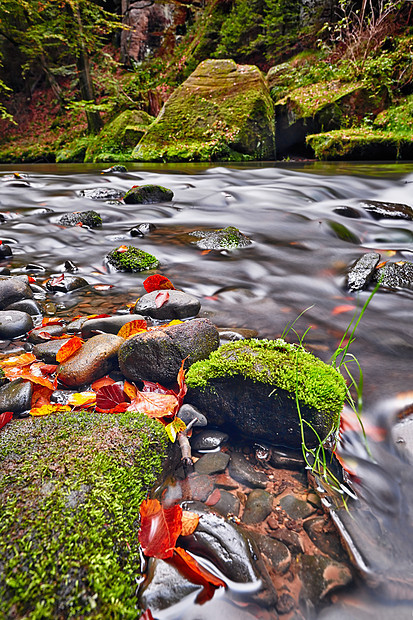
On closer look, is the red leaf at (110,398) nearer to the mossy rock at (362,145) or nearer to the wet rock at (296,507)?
the wet rock at (296,507)

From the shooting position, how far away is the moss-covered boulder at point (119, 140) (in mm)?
15617

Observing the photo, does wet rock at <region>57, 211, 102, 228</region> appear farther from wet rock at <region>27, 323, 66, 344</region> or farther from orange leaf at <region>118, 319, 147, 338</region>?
orange leaf at <region>118, 319, 147, 338</region>

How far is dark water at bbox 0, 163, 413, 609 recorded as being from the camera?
2.85 m

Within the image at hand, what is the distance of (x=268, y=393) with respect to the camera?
5.82 ft

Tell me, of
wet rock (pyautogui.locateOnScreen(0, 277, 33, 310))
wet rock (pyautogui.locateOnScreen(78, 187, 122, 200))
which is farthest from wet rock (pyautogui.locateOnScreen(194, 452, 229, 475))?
wet rock (pyautogui.locateOnScreen(78, 187, 122, 200))

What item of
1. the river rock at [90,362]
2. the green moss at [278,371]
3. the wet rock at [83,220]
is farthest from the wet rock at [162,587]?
the wet rock at [83,220]

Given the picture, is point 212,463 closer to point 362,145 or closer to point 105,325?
point 105,325

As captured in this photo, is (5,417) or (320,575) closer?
(320,575)

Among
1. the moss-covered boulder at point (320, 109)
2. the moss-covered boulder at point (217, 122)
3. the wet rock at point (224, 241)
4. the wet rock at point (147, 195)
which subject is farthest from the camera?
the moss-covered boulder at point (217, 122)


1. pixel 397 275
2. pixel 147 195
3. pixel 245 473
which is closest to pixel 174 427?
pixel 245 473

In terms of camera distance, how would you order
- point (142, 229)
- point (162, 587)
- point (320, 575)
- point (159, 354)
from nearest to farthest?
1. point (162, 587)
2. point (320, 575)
3. point (159, 354)
4. point (142, 229)

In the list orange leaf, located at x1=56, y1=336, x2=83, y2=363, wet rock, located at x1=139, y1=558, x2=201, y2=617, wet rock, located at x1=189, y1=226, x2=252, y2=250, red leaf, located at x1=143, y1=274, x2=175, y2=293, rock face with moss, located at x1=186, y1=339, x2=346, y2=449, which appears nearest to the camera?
wet rock, located at x1=139, y1=558, x2=201, y2=617

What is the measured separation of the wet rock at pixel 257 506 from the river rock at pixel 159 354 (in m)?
0.79

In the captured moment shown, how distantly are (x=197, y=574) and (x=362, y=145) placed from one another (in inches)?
490
